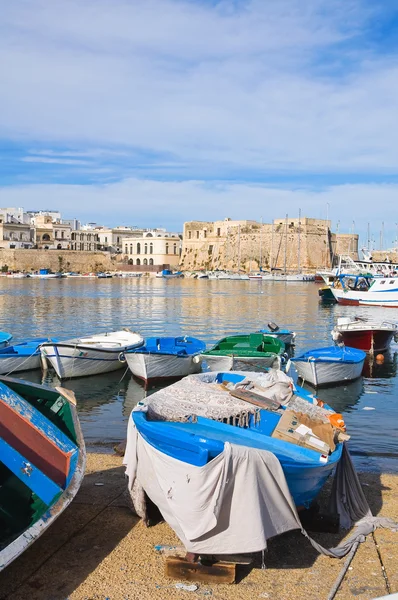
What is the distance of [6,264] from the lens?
90625 mm

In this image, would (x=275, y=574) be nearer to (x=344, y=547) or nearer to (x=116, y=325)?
(x=344, y=547)

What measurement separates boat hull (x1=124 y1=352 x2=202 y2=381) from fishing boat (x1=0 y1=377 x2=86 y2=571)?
7610mm

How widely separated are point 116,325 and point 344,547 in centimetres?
2139

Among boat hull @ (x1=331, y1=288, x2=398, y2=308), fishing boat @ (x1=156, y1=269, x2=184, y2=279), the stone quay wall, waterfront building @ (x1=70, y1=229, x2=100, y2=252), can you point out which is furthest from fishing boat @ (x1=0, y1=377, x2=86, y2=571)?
waterfront building @ (x1=70, y1=229, x2=100, y2=252)

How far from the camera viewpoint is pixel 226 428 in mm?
5457

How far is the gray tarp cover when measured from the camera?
4.32 meters

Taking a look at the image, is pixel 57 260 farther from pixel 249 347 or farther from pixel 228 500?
pixel 228 500

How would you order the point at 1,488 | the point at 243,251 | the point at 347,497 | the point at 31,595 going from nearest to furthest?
the point at 31,595 → the point at 1,488 → the point at 347,497 → the point at 243,251

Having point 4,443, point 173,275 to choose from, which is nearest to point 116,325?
point 4,443

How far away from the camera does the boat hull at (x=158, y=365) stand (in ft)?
43.5

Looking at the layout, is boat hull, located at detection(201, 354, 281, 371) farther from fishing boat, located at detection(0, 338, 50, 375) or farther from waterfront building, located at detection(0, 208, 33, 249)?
waterfront building, located at detection(0, 208, 33, 249)

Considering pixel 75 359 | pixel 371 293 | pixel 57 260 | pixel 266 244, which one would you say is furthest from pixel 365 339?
pixel 57 260

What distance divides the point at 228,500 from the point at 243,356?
9.05 metres

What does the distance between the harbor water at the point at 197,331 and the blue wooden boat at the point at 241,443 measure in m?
2.92
